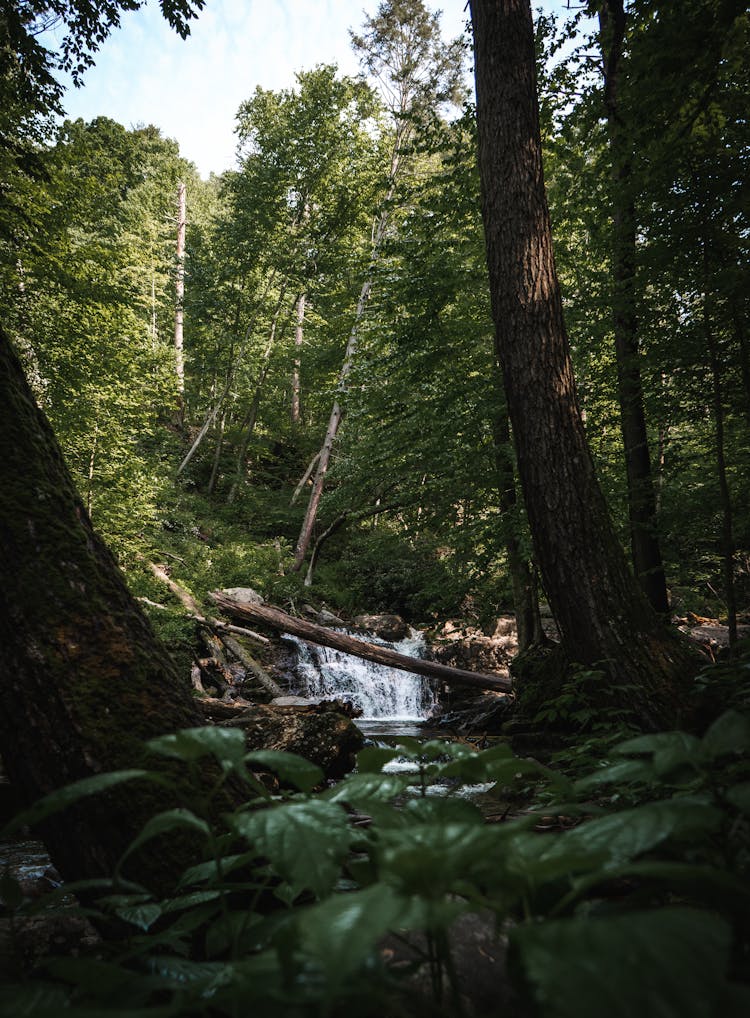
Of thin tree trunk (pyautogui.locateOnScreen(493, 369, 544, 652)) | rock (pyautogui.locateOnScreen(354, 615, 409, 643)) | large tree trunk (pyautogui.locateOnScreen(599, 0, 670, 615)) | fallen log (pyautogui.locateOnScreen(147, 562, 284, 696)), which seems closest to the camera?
large tree trunk (pyautogui.locateOnScreen(599, 0, 670, 615))

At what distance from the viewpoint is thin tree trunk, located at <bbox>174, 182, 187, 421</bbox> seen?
716 inches

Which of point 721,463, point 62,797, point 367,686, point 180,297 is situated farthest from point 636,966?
point 180,297

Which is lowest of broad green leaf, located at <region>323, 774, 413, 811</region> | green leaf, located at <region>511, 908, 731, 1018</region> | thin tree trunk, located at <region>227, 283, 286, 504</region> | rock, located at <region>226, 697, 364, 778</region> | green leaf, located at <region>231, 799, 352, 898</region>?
rock, located at <region>226, 697, 364, 778</region>

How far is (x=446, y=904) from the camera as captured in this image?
0.54 metres

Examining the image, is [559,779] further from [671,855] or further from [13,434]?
[13,434]

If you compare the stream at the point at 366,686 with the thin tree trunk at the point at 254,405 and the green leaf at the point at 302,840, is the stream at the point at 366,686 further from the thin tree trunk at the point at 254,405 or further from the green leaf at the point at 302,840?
the thin tree trunk at the point at 254,405

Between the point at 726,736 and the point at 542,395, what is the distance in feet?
9.96

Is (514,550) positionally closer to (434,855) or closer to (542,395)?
(542,395)

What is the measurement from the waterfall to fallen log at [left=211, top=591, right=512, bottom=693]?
67 cm

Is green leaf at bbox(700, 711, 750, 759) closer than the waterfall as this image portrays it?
Yes

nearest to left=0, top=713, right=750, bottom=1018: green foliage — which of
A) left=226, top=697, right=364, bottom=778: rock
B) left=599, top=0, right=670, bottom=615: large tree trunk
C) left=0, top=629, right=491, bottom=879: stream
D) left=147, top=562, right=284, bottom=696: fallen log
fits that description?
left=226, top=697, right=364, bottom=778: rock

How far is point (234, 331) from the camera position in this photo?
733 inches

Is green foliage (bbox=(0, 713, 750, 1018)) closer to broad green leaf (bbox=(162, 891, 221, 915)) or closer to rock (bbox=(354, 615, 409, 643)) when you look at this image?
broad green leaf (bbox=(162, 891, 221, 915))

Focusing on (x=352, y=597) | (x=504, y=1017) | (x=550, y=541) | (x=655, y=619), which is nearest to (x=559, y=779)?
(x=504, y=1017)
